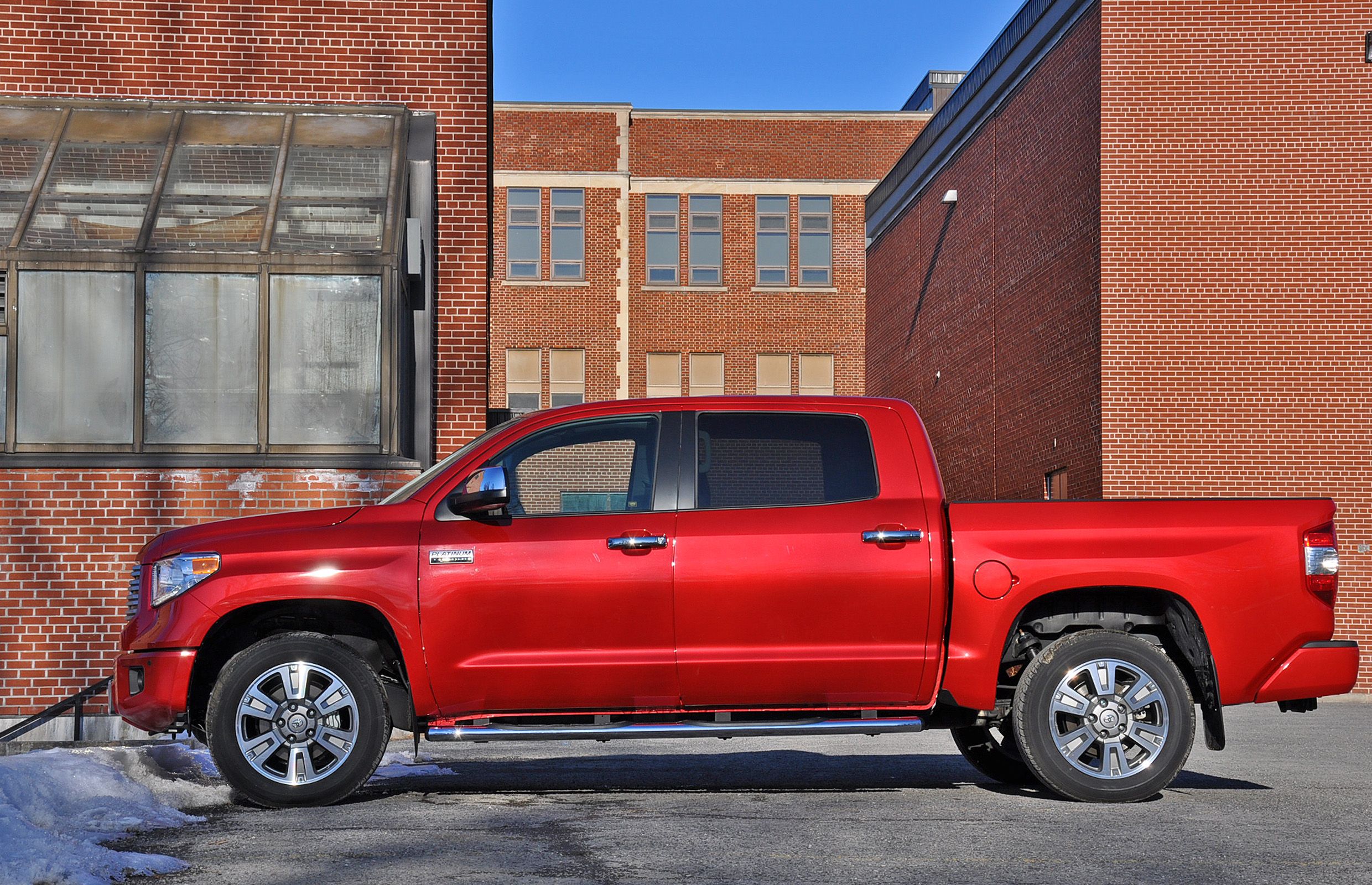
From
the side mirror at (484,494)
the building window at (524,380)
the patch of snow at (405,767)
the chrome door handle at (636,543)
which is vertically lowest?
the patch of snow at (405,767)

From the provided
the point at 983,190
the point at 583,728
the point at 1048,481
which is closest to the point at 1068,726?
the point at 583,728

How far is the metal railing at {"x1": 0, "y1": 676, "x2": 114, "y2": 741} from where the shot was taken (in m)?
9.70

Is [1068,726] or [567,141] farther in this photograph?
[567,141]

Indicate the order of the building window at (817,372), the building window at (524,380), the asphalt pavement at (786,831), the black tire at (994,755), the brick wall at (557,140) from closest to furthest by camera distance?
the asphalt pavement at (786,831) < the black tire at (994,755) < the building window at (524,380) < the brick wall at (557,140) < the building window at (817,372)

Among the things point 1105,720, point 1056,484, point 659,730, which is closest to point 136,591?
point 659,730

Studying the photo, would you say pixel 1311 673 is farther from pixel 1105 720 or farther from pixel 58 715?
pixel 58 715

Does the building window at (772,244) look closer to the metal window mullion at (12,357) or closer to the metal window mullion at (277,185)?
the metal window mullion at (277,185)

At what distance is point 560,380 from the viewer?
41438 mm

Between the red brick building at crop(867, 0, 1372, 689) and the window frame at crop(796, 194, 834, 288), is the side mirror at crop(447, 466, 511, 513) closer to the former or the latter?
the red brick building at crop(867, 0, 1372, 689)

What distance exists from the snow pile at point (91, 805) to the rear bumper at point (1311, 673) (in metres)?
5.17

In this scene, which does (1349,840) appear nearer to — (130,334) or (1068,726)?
(1068,726)

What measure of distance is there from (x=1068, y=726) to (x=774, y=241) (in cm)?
3569

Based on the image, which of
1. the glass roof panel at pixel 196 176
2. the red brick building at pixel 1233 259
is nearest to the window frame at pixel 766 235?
the red brick building at pixel 1233 259

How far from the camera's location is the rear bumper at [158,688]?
771cm
